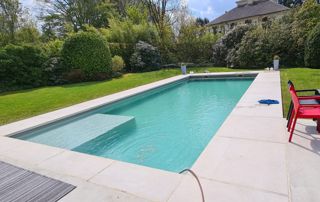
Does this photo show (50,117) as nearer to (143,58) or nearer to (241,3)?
(143,58)

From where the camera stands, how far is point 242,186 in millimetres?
2254

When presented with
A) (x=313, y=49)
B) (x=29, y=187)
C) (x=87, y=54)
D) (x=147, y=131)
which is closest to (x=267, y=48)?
(x=313, y=49)

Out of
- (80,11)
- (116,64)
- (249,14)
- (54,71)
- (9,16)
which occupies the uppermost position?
(80,11)

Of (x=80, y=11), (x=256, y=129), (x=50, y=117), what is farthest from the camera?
(x=80, y=11)

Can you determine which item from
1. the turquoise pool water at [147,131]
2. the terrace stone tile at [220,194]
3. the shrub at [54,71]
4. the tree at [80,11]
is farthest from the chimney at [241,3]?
the terrace stone tile at [220,194]

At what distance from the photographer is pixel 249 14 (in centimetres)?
2878

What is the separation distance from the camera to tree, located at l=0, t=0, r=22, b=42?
1722cm

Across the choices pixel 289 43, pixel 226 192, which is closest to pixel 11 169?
pixel 226 192

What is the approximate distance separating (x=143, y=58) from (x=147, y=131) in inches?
428

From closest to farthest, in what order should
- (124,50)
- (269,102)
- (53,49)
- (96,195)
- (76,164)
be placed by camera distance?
(96,195), (76,164), (269,102), (53,49), (124,50)

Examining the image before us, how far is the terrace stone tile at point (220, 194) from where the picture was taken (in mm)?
2061

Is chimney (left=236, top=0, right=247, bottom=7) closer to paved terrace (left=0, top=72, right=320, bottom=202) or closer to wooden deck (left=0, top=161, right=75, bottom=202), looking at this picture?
paved terrace (left=0, top=72, right=320, bottom=202)

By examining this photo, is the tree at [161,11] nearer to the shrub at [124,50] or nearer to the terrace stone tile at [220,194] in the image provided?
the shrub at [124,50]

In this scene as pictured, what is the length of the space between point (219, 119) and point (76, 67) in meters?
9.00
